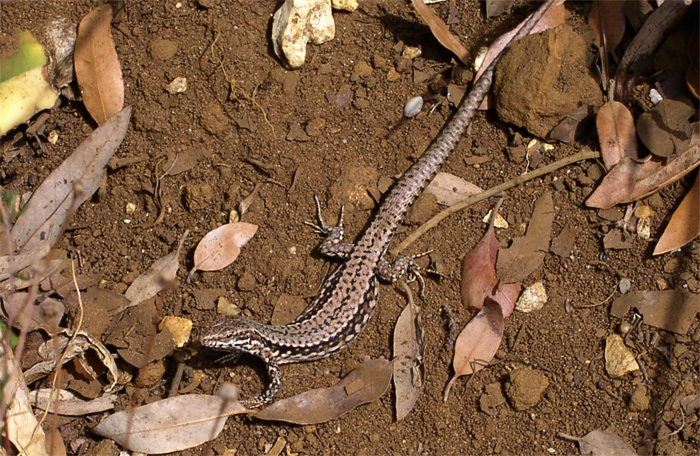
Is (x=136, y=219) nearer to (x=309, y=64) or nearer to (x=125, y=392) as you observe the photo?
(x=125, y=392)

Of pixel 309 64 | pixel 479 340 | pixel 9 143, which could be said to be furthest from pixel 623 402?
pixel 9 143

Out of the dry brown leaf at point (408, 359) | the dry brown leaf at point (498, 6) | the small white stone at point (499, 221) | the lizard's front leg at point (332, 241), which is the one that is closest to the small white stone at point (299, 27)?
the lizard's front leg at point (332, 241)

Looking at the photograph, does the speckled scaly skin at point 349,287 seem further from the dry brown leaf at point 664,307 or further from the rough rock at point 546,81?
the dry brown leaf at point 664,307

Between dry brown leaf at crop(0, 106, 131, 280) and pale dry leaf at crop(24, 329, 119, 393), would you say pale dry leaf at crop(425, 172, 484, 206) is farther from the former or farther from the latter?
pale dry leaf at crop(24, 329, 119, 393)

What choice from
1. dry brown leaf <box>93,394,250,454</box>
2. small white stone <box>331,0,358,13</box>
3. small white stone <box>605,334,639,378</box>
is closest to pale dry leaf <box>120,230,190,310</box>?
dry brown leaf <box>93,394,250,454</box>

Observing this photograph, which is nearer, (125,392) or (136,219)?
(125,392)
